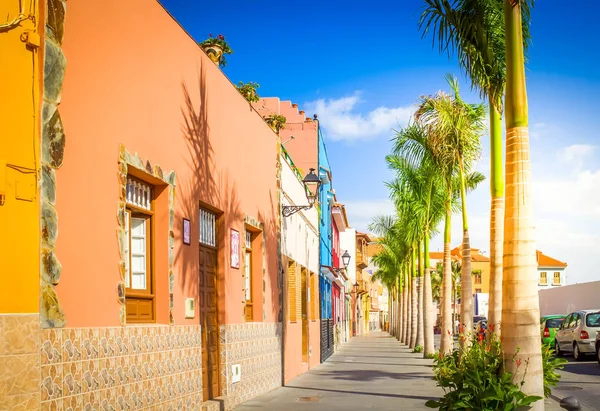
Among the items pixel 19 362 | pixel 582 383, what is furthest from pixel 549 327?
pixel 19 362

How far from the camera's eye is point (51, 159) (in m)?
6.61

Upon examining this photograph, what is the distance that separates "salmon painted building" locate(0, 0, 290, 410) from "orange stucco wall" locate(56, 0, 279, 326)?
0.02 meters

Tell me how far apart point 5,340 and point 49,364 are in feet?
2.35

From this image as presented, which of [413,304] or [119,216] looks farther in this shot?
[413,304]

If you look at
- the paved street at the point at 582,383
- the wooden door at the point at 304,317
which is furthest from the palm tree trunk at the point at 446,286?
the wooden door at the point at 304,317

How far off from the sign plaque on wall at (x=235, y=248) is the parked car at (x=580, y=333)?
17.7 m

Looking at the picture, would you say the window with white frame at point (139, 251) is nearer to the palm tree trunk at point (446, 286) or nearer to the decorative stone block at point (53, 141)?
the decorative stone block at point (53, 141)

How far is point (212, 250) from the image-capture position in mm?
13109

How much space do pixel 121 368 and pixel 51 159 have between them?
243 centimetres

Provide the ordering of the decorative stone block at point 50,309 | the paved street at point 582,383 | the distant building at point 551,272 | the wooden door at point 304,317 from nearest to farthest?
the decorative stone block at point 50,309, the paved street at point 582,383, the wooden door at point 304,317, the distant building at point 551,272

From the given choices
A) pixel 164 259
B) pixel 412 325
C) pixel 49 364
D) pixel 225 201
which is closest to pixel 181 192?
pixel 164 259

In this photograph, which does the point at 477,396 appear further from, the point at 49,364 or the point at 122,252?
the point at 49,364

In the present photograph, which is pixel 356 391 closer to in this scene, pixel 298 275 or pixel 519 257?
pixel 298 275

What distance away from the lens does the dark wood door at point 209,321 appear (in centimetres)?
1230
